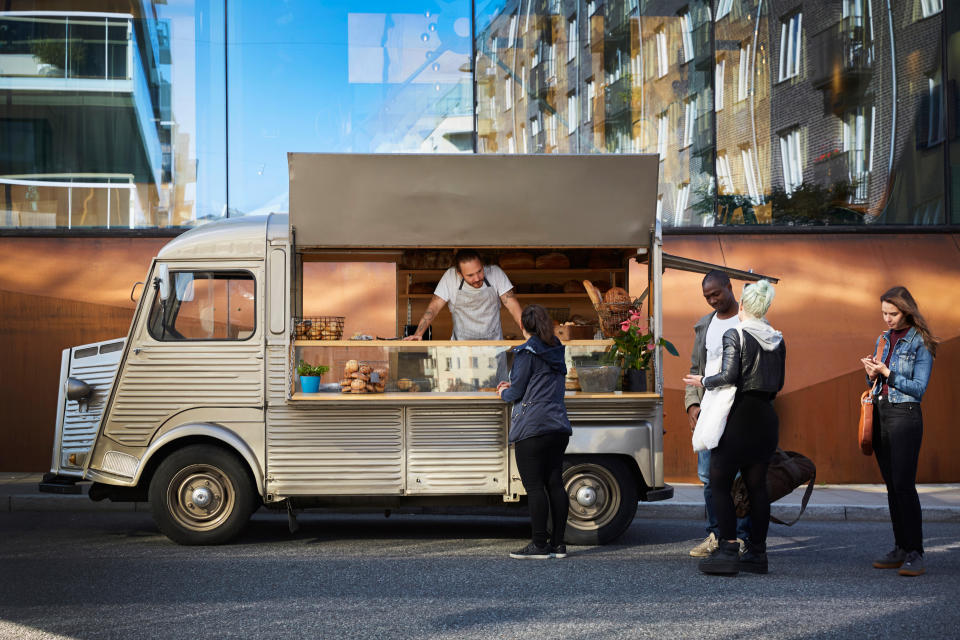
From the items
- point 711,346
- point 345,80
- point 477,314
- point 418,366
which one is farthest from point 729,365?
point 345,80

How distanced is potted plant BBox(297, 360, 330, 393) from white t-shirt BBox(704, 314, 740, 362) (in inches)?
117

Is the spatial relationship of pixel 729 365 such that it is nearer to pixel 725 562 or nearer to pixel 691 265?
pixel 725 562

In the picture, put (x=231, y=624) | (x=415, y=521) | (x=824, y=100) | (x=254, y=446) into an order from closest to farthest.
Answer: (x=231, y=624)
(x=254, y=446)
(x=415, y=521)
(x=824, y=100)

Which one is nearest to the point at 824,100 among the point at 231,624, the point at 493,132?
the point at 493,132

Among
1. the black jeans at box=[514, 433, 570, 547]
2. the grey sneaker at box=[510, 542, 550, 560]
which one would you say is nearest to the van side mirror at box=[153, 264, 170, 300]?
the black jeans at box=[514, 433, 570, 547]

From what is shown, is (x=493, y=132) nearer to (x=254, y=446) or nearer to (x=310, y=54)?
(x=310, y=54)

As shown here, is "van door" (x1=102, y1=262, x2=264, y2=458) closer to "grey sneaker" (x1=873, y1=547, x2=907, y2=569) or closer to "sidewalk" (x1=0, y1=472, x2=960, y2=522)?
"sidewalk" (x1=0, y1=472, x2=960, y2=522)

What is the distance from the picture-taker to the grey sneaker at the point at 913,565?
6602 mm

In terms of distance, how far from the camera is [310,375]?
26.1 ft

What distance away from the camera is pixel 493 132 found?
13.6m

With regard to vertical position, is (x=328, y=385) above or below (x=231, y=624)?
above

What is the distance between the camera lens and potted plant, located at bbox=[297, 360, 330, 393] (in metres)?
7.91

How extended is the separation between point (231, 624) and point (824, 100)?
36.2 feet

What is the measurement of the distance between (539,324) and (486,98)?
7153 mm
